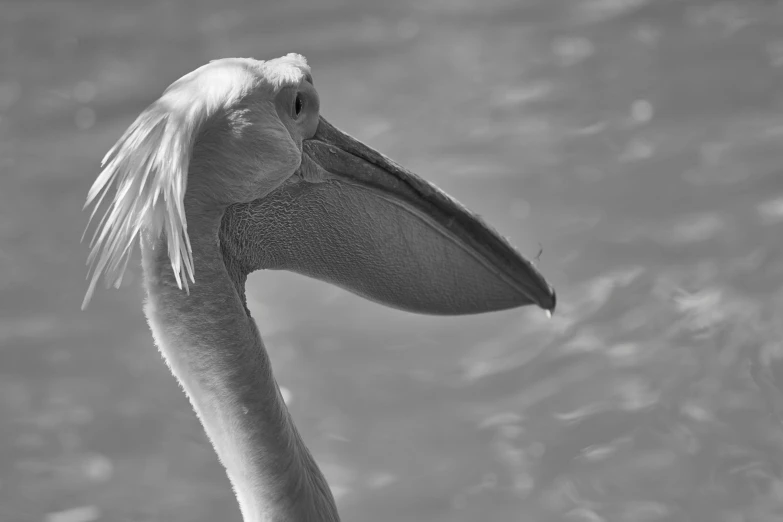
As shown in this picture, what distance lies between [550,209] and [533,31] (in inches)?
60.6

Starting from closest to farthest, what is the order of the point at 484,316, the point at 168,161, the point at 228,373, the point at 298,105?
the point at 168,161, the point at 228,373, the point at 298,105, the point at 484,316

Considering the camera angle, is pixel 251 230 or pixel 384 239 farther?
pixel 384 239

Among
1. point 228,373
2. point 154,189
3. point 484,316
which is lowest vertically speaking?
point 228,373

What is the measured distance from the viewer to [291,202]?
8.06 ft

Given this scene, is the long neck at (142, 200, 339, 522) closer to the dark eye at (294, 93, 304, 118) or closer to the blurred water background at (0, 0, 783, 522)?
the dark eye at (294, 93, 304, 118)

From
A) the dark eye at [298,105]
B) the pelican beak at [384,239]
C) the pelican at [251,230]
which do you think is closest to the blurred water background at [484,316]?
the pelican beak at [384,239]

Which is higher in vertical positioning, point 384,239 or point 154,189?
point 384,239

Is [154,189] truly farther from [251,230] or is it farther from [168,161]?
[251,230]

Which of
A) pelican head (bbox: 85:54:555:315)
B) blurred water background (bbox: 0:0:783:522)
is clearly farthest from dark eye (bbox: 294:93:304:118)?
blurred water background (bbox: 0:0:783:522)

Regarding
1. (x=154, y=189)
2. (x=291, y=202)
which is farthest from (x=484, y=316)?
(x=154, y=189)

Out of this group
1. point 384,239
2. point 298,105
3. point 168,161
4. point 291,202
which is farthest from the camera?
point 384,239

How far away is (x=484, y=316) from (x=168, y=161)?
295 cm

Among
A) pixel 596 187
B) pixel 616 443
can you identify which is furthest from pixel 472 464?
pixel 596 187

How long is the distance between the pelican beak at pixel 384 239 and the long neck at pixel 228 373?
225 millimetres
